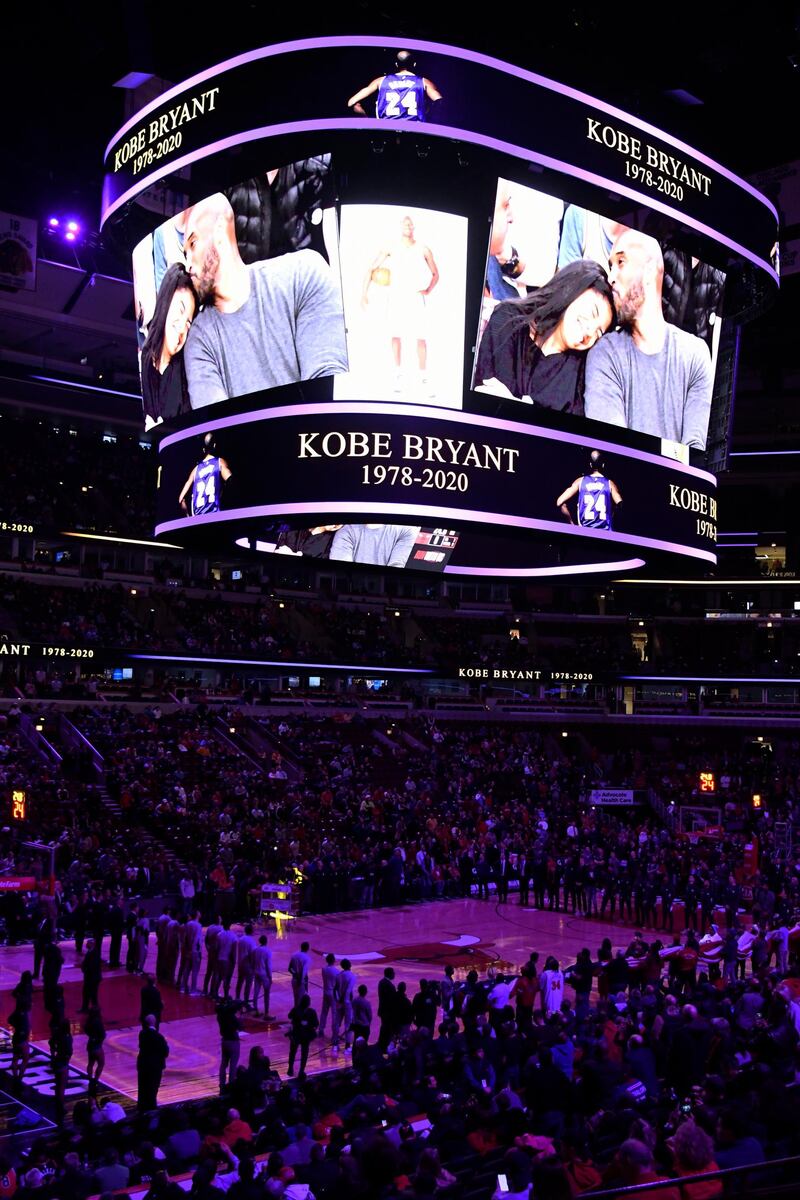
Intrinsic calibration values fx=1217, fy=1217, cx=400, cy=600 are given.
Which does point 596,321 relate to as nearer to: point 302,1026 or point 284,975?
point 302,1026

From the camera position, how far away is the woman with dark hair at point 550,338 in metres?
20.0

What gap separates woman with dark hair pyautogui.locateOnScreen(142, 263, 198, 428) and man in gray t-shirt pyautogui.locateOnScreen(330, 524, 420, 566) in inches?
168

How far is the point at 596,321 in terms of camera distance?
2092 cm

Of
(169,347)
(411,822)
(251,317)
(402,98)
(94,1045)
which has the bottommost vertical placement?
(94,1045)

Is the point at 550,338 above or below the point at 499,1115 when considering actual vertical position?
above

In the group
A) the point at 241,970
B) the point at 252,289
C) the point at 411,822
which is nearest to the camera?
the point at 241,970

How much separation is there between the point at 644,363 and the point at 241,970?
12405 millimetres

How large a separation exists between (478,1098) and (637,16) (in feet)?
63.4

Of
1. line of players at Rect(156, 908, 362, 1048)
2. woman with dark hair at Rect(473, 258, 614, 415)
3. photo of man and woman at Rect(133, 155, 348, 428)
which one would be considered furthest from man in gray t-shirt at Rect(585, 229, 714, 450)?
line of players at Rect(156, 908, 362, 1048)

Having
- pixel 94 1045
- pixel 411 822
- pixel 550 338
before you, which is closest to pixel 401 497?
pixel 550 338

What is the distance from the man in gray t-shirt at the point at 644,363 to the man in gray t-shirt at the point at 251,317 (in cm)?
479

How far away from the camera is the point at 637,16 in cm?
2233

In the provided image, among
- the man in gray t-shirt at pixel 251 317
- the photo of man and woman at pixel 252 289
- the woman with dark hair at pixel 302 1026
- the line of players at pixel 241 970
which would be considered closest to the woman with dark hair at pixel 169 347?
the photo of man and woman at pixel 252 289

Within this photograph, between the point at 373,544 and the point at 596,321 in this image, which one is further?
the point at 373,544
